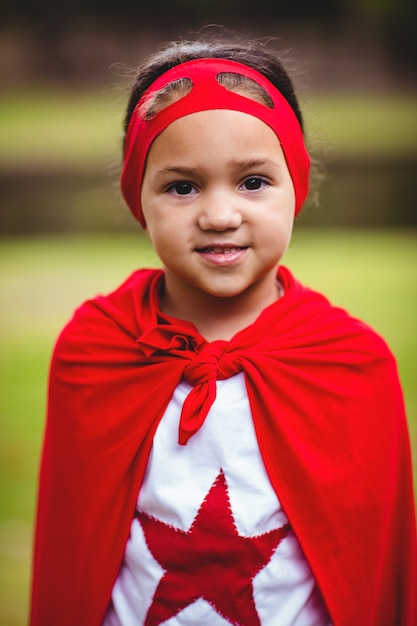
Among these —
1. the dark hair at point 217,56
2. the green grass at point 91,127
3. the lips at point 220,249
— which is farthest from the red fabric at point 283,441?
the green grass at point 91,127

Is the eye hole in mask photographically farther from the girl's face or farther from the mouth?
the mouth

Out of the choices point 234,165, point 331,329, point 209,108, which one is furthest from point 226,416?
point 209,108

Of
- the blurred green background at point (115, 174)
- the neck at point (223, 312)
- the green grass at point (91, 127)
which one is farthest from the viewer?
the green grass at point (91, 127)

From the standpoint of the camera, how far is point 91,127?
26.3m

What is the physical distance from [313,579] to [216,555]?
0.28 meters

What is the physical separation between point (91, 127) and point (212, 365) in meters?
25.3

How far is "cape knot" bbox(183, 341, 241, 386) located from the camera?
2027mm

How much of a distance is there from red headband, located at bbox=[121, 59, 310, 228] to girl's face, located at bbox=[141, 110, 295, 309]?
2 cm

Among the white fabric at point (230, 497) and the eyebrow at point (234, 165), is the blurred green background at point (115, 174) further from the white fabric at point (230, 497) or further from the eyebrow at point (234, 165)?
the white fabric at point (230, 497)

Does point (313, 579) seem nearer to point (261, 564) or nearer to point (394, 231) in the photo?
point (261, 564)

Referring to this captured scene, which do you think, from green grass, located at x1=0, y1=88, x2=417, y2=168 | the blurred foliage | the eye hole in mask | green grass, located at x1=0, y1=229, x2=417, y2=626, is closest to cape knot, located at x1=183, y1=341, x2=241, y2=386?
the eye hole in mask

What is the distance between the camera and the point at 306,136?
2.34 metres

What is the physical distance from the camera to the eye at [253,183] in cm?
199

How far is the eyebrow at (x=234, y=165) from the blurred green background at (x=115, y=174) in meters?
0.47
